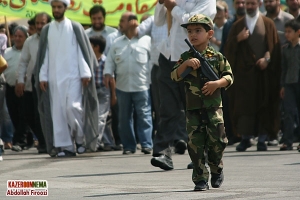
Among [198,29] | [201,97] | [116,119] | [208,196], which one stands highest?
[198,29]

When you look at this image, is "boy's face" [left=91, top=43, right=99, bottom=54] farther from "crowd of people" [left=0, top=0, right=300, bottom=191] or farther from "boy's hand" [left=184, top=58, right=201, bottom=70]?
"boy's hand" [left=184, top=58, right=201, bottom=70]

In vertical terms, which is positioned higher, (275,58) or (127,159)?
(275,58)

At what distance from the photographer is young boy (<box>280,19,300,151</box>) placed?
1381 cm

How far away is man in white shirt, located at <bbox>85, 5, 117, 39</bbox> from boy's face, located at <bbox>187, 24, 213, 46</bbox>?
25.2 ft

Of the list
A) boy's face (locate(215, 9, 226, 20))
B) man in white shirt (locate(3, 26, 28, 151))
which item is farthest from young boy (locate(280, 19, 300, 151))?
man in white shirt (locate(3, 26, 28, 151))

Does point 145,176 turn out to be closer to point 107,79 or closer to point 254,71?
point 254,71

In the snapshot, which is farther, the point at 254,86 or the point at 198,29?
the point at 254,86

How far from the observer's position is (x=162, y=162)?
1030cm

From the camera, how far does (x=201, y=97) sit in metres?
8.46

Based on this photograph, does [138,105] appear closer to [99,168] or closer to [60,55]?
[60,55]

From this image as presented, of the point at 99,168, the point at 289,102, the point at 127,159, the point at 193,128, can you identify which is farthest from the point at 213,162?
the point at 289,102

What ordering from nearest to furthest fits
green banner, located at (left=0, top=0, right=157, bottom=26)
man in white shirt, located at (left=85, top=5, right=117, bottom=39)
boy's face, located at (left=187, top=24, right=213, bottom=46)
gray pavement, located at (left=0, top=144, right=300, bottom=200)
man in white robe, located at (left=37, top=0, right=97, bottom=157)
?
gray pavement, located at (left=0, top=144, right=300, bottom=200)
boy's face, located at (left=187, top=24, right=213, bottom=46)
man in white robe, located at (left=37, top=0, right=97, bottom=157)
green banner, located at (left=0, top=0, right=157, bottom=26)
man in white shirt, located at (left=85, top=5, right=117, bottom=39)

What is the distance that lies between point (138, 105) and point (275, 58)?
7.03 ft

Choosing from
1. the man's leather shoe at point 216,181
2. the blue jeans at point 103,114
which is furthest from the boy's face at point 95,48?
the man's leather shoe at point 216,181
